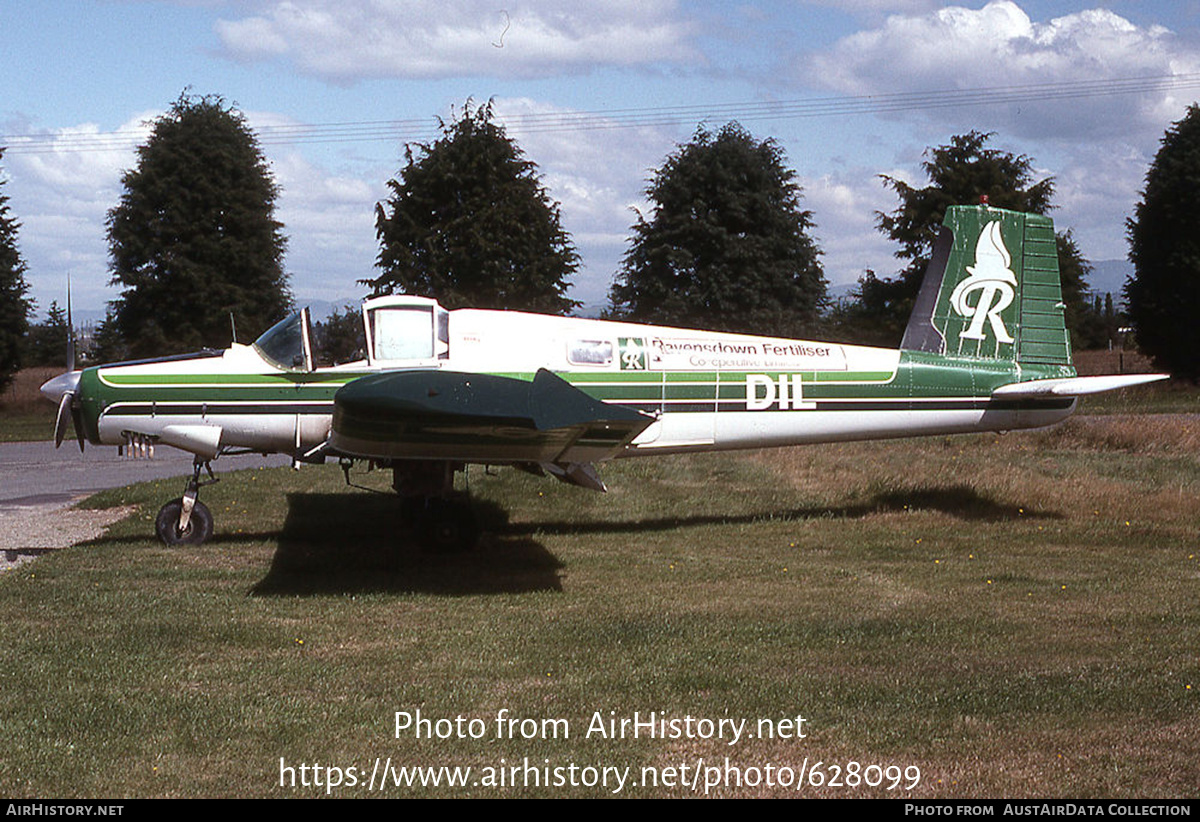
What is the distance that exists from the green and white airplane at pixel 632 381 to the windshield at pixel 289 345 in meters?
0.01

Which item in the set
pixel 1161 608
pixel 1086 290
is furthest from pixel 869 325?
pixel 1161 608

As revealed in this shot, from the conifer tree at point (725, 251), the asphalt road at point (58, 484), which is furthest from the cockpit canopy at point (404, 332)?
the conifer tree at point (725, 251)

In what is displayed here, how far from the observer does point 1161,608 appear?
7.72m

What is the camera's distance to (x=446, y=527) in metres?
10.1

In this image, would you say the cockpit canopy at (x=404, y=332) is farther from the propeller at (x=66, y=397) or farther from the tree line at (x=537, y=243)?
the tree line at (x=537, y=243)

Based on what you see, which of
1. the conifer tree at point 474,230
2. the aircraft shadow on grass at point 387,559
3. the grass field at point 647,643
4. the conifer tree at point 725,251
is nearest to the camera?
the grass field at point 647,643

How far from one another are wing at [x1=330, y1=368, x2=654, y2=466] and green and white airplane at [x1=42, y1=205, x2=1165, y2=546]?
0.05 metres

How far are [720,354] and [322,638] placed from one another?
16.6 feet

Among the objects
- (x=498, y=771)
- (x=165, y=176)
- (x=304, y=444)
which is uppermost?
(x=165, y=176)

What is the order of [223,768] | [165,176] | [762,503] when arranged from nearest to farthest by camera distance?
[223,768], [762,503], [165,176]

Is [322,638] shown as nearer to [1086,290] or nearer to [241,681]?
[241,681]

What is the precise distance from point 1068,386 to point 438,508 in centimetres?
620

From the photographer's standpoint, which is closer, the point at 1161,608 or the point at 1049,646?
the point at 1049,646

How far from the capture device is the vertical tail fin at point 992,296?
1141cm
